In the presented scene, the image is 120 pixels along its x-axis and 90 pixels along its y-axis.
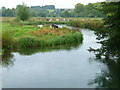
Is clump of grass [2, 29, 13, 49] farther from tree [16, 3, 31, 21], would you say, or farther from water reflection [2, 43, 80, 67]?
tree [16, 3, 31, 21]

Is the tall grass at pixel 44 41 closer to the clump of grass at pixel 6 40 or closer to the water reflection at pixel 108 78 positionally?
the clump of grass at pixel 6 40

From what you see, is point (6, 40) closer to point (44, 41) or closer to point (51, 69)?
point (44, 41)

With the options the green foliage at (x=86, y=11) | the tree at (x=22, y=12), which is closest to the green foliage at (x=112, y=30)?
the tree at (x=22, y=12)

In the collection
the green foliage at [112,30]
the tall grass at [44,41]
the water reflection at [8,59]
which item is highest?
the green foliage at [112,30]

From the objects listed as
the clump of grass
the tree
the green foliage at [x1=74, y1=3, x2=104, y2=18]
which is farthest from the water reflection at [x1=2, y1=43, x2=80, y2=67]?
the green foliage at [x1=74, y1=3, x2=104, y2=18]

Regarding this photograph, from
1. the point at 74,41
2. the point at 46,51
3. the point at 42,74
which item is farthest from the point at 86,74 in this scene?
the point at 74,41

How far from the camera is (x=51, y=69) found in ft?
36.7

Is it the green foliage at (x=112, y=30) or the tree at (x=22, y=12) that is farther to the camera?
the tree at (x=22, y=12)

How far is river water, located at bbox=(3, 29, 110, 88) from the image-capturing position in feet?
30.0

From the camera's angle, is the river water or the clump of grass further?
the clump of grass

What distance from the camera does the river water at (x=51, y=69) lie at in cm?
915

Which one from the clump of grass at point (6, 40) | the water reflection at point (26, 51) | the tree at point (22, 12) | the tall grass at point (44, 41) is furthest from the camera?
the tree at point (22, 12)

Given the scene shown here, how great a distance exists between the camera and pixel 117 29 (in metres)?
10.4

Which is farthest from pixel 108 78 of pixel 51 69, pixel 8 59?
pixel 8 59
